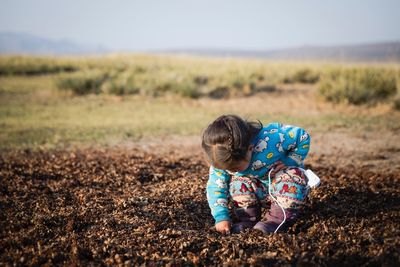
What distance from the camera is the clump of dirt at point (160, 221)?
2121 millimetres

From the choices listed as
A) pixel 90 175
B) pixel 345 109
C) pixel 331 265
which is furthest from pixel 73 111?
pixel 331 265

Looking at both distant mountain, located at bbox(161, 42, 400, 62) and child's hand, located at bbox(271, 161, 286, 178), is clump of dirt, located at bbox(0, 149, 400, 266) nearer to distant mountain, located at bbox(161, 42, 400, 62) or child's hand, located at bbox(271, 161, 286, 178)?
child's hand, located at bbox(271, 161, 286, 178)

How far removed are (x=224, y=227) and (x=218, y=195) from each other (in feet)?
0.72

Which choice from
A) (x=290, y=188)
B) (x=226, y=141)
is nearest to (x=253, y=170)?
(x=290, y=188)

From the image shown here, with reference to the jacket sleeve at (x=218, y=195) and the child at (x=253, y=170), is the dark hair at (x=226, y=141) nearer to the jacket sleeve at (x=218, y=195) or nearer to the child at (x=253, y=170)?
the child at (x=253, y=170)

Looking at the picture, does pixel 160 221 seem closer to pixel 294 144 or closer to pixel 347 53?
pixel 294 144

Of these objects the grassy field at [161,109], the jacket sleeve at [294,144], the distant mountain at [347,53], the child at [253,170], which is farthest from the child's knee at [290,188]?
the distant mountain at [347,53]

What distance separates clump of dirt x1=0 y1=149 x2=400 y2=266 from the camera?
6.96ft

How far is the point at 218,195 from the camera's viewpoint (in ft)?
8.57

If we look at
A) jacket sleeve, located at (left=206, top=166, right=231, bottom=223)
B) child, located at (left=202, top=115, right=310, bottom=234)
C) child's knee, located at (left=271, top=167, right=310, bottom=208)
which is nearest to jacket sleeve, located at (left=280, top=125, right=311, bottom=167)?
child, located at (left=202, top=115, right=310, bottom=234)

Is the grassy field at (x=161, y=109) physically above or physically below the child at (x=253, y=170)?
below

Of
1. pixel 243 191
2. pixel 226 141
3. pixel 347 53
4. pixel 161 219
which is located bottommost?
pixel 161 219

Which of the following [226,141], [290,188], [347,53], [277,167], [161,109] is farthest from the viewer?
[347,53]

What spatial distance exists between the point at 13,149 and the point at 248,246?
462 cm
